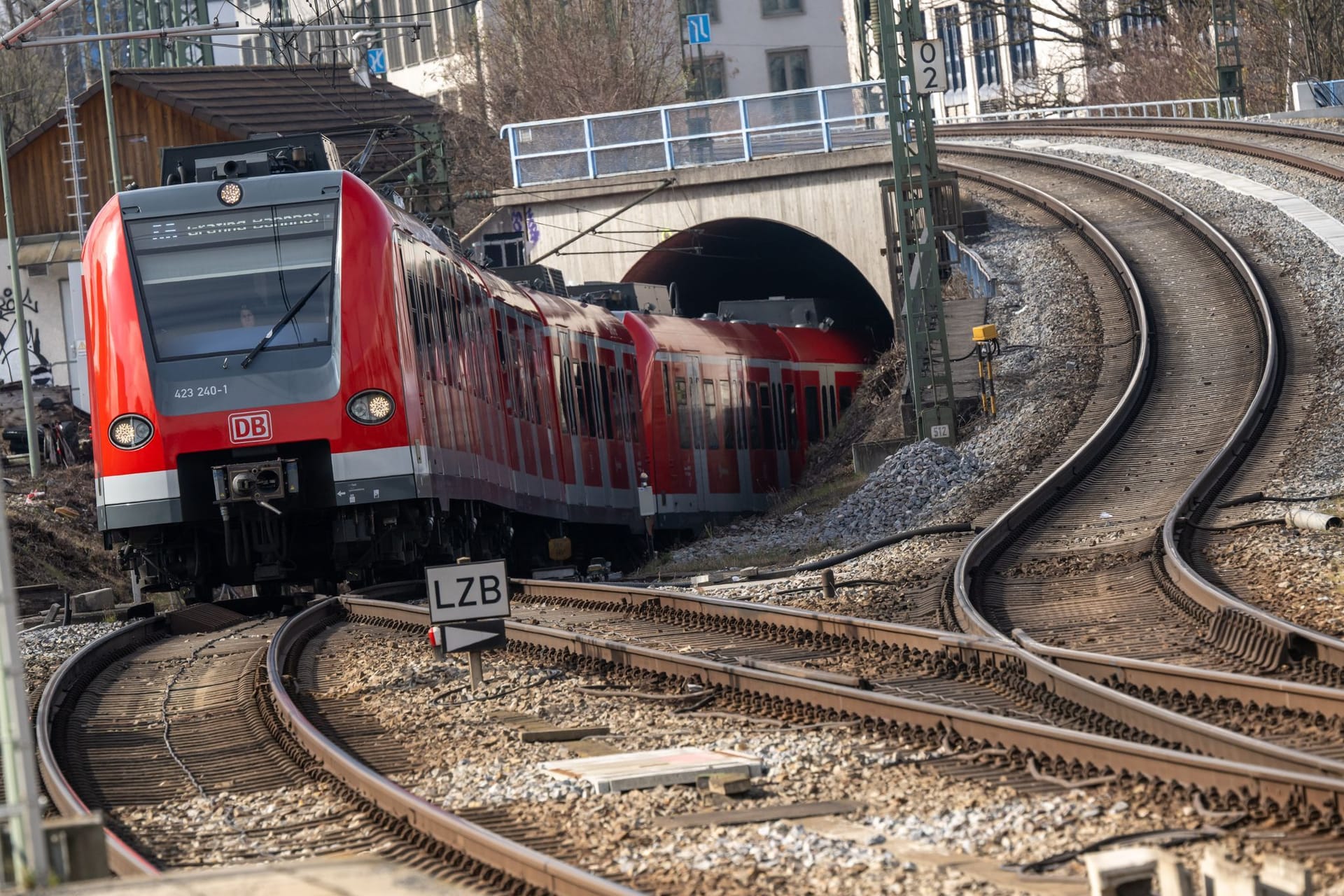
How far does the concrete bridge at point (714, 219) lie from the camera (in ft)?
110

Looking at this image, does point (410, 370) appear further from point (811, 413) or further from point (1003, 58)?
point (1003, 58)

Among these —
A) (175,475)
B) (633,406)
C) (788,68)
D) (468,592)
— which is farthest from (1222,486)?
(788,68)

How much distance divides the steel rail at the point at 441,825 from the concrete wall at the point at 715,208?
23492 mm

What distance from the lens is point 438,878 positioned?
650 cm

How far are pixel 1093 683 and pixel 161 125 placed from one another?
37109 millimetres

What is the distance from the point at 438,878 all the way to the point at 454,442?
1101 centimetres

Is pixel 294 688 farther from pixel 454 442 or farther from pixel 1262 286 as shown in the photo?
pixel 1262 286

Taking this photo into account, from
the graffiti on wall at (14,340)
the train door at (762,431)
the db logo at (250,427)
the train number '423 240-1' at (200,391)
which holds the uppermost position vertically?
the graffiti on wall at (14,340)

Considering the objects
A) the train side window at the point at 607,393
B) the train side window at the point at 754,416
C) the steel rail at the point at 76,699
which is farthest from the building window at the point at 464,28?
the steel rail at the point at 76,699

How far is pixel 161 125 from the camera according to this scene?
4250cm

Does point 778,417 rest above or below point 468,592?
below

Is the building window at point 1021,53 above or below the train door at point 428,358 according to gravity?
above

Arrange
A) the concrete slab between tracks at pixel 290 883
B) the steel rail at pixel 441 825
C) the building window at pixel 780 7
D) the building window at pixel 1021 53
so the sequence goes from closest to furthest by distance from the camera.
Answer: the concrete slab between tracks at pixel 290 883, the steel rail at pixel 441 825, the building window at pixel 1021 53, the building window at pixel 780 7

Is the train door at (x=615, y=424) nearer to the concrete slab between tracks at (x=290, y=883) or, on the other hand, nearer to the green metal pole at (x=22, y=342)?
the green metal pole at (x=22, y=342)
